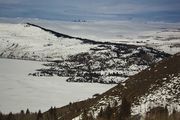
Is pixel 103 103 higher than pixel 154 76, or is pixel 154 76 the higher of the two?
pixel 154 76

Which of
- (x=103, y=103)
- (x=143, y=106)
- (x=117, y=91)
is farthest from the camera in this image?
(x=117, y=91)

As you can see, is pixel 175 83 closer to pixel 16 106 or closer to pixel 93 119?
pixel 93 119

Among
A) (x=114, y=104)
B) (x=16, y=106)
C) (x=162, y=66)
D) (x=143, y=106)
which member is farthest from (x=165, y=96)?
(x=16, y=106)

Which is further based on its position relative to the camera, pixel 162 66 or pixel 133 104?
pixel 162 66

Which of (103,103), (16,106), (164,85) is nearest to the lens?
(164,85)

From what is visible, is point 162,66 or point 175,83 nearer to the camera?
point 175,83

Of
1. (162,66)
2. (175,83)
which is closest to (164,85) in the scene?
(175,83)

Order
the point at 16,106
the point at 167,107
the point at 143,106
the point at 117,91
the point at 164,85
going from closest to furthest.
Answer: the point at 167,107 < the point at 143,106 < the point at 164,85 < the point at 117,91 < the point at 16,106

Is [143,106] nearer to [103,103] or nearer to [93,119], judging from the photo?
[93,119]

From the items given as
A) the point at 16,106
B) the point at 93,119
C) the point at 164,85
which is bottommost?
the point at 16,106
